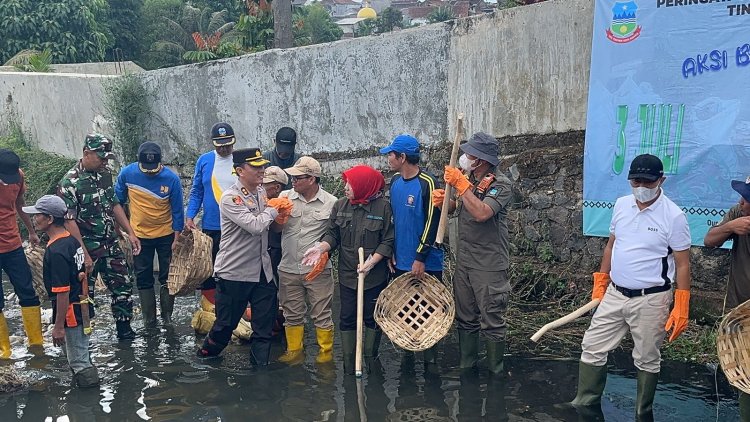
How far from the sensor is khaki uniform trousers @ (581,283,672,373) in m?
5.42

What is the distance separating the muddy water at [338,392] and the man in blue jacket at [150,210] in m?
1.25

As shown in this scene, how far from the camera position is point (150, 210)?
841 centimetres

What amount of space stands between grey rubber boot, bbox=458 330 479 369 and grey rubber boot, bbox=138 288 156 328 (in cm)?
369

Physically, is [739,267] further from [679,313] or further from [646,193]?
[646,193]

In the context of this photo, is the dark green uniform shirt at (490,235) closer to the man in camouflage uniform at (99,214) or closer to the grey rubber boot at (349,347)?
the grey rubber boot at (349,347)

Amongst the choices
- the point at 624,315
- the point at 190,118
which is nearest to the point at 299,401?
the point at 624,315

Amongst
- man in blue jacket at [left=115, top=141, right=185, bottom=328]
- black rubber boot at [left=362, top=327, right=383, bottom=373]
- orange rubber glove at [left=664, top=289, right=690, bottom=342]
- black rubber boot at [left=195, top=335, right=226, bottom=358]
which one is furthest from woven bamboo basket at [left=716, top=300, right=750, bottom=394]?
man in blue jacket at [left=115, top=141, right=185, bottom=328]

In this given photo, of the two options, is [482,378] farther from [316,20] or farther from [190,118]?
[316,20]

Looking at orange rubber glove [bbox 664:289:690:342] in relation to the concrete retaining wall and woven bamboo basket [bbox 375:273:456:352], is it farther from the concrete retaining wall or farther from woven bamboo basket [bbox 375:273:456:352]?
the concrete retaining wall

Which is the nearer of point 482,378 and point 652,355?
point 652,355

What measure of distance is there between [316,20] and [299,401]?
45.1m

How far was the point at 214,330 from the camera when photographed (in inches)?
282

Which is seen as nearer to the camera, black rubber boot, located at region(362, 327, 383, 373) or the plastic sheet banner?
the plastic sheet banner

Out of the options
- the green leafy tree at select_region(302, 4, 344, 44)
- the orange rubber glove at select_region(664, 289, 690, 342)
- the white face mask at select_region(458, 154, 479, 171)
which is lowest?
the orange rubber glove at select_region(664, 289, 690, 342)
